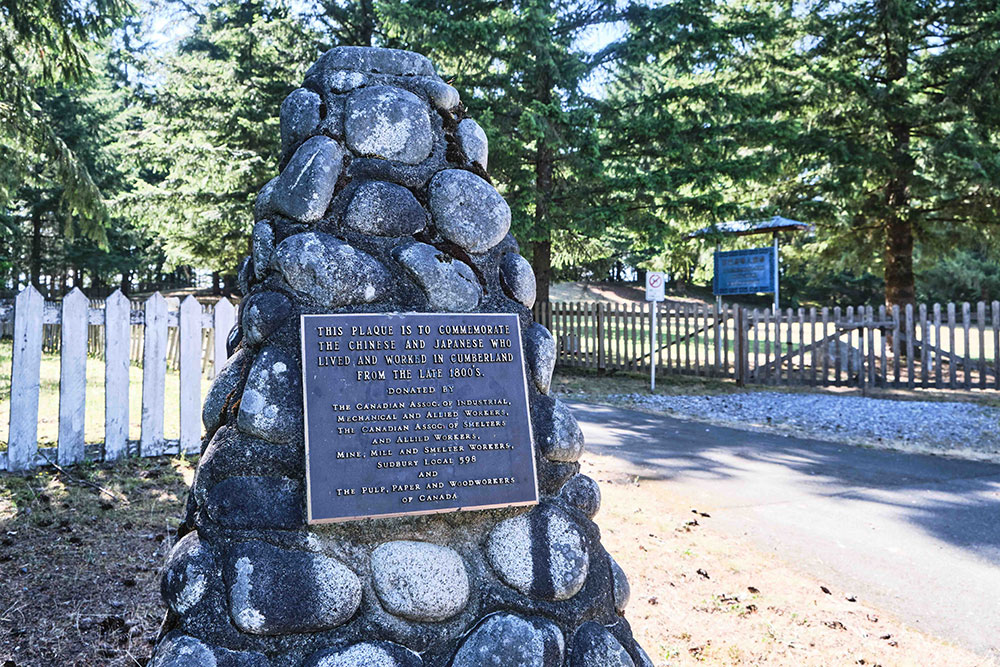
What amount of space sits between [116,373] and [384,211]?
4.02 metres

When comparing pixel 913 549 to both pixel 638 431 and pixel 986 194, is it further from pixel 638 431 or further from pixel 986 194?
pixel 986 194

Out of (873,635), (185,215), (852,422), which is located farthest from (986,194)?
(185,215)

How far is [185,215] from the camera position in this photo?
51.9 feet

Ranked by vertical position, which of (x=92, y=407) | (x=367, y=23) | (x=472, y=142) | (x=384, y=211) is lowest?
(x=92, y=407)

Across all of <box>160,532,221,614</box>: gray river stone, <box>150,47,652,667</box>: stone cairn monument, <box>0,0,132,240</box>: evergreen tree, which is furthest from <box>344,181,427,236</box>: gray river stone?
<box>0,0,132,240</box>: evergreen tree

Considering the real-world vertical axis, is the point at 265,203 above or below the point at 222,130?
below

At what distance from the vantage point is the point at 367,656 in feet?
7.47

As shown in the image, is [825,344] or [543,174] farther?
[543,174]

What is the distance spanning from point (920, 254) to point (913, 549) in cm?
1685

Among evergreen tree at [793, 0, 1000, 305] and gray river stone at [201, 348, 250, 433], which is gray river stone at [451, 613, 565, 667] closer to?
gray river stone at [201, 348, 250, 433]

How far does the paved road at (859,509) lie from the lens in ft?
11.7

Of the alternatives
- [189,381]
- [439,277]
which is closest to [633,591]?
[439,277]

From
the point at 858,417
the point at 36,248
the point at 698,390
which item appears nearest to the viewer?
the point at 858,417

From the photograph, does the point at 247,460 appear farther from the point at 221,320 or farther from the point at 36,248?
the point at 36,248
